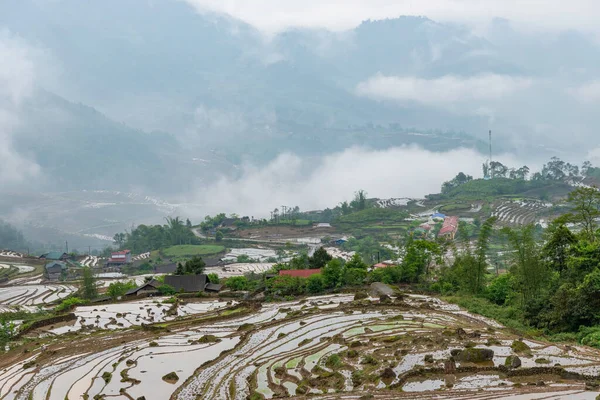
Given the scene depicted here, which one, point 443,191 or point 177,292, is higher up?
point 443,191

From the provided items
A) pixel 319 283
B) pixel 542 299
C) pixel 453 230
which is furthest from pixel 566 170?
pixel 542 299

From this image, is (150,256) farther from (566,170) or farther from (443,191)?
(566,170)

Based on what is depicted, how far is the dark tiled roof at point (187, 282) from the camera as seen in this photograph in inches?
1764

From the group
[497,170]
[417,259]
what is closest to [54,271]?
[417,259]

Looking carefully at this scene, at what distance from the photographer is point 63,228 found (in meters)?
184

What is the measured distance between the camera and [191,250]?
9656cm

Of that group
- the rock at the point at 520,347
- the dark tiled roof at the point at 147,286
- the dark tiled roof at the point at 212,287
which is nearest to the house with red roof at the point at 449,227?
the dark tiled roof at the point at 212,287

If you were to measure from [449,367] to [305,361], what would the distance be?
5.69 m

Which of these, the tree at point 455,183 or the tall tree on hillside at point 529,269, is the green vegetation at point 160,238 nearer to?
the tree at point 455,183

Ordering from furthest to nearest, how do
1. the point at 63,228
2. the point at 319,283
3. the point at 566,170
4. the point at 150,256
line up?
the point at 63,228
the point at 566,170
the point at 150,256
the point at 319,283

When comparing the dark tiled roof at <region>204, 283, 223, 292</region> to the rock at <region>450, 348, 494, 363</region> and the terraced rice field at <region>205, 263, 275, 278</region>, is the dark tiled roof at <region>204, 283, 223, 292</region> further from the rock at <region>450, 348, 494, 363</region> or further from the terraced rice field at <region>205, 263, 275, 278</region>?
the rock at <region>450, 348, 494, 363</region>

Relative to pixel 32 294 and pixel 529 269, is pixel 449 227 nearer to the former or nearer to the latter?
pixel 32 294

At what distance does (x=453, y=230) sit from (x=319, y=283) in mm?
50271

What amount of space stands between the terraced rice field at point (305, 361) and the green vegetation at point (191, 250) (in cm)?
6363
